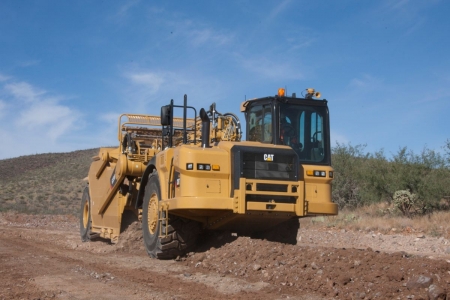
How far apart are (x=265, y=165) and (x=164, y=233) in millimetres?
2004

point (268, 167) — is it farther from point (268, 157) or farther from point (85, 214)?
point (85, 214)

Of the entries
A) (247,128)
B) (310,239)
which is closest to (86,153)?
(310,239)

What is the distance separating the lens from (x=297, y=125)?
920cm

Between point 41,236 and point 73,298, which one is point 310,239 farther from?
point 73,298

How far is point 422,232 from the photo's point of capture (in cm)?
1630

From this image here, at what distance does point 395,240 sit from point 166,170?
8.22 meters

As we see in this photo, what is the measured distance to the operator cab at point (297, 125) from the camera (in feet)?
29.7

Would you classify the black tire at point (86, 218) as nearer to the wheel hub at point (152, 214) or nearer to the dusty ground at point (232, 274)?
the dusty ground at point (232, 274)

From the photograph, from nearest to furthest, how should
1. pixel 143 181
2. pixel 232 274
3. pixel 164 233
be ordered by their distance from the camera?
pixel 232 274, pixel 164 233, pixel 143 181

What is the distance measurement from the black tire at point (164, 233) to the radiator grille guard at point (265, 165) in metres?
1.35

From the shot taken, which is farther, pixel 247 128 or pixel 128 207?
pixel 128 207

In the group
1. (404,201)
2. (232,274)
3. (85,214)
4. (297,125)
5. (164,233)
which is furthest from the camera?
(404,201)

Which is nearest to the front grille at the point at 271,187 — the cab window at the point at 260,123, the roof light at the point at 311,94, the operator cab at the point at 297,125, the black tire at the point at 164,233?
the operator cab at the point at 297,125

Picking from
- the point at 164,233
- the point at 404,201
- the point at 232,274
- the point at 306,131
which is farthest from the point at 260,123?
the point at 404,201
